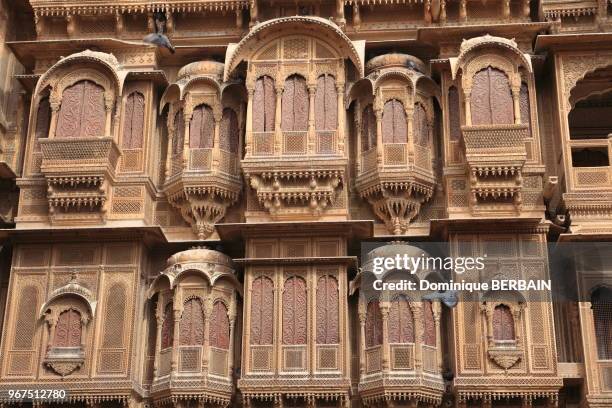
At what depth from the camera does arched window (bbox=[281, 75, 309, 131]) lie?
1708 centimetres

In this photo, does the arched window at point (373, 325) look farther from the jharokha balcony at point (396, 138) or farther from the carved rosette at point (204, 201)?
the carved rosette at point (204, 201)

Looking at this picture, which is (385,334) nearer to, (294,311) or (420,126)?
(294,311)

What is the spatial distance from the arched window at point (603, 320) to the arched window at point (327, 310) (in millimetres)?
4128

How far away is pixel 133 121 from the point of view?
17656 millimetres

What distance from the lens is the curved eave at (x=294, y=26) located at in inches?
682

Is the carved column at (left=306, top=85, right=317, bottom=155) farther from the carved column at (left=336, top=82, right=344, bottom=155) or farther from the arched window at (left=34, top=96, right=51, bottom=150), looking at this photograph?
the arched window at (left=34, top=96, right=51, bottom=150)

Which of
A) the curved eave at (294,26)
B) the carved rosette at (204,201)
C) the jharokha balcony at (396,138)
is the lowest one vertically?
the carved rosette at (204,201)

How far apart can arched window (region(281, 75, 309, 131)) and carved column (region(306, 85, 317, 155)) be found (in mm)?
82

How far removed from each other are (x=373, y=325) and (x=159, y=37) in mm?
6445

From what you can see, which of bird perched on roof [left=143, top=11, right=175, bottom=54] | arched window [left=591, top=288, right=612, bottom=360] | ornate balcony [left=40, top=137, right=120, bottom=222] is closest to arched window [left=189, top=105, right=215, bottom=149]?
bird perched on roof [left=143, top=11, right=175, bottom=54]

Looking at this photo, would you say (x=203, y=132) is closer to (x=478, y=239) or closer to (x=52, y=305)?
(x=52, y=305)

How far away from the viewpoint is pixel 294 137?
666 inches

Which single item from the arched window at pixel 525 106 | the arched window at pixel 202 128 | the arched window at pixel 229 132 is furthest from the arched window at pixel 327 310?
the arched window at pixel 525 106

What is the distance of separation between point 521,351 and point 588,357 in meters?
1.02
